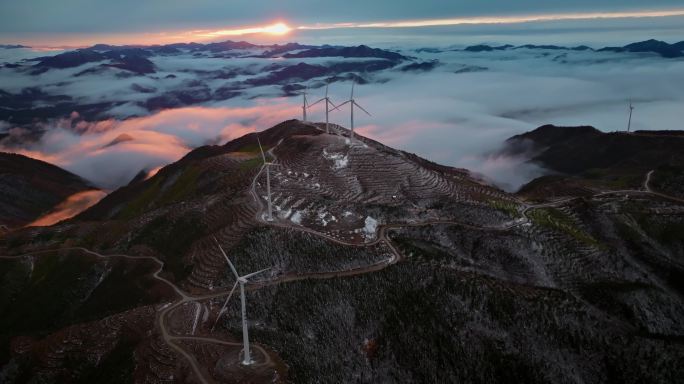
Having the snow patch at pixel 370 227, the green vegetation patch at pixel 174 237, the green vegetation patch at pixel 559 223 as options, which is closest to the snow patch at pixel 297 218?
the snow patch at pixel 370 227

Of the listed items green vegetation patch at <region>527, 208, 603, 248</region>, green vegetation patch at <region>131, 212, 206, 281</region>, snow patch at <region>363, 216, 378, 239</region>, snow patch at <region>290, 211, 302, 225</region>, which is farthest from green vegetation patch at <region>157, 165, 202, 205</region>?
green vegetation patch at <region>527, 208, 603, 248</region>

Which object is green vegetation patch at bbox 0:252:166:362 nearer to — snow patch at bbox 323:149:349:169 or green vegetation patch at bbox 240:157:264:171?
green vegetation patch at bbox 240:157:264:171

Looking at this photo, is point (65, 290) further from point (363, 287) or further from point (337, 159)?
point (337, 159)

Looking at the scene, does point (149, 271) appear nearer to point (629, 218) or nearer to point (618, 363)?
point (618, 363)

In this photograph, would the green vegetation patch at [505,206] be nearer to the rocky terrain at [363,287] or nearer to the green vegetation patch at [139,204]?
the rocky terrain at [363,287]

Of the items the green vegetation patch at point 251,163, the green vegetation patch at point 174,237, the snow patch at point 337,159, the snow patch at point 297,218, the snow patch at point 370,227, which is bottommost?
the green vegetation patch at point 174,237

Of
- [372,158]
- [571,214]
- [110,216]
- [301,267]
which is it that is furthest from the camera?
[110,216]

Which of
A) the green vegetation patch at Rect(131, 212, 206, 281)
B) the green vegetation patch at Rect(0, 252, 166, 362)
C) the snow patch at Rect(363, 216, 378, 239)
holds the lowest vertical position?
the green vegetation patch at Rect(0, 252, 166, 362)

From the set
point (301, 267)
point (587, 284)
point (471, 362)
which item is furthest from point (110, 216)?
point (587, 284)
